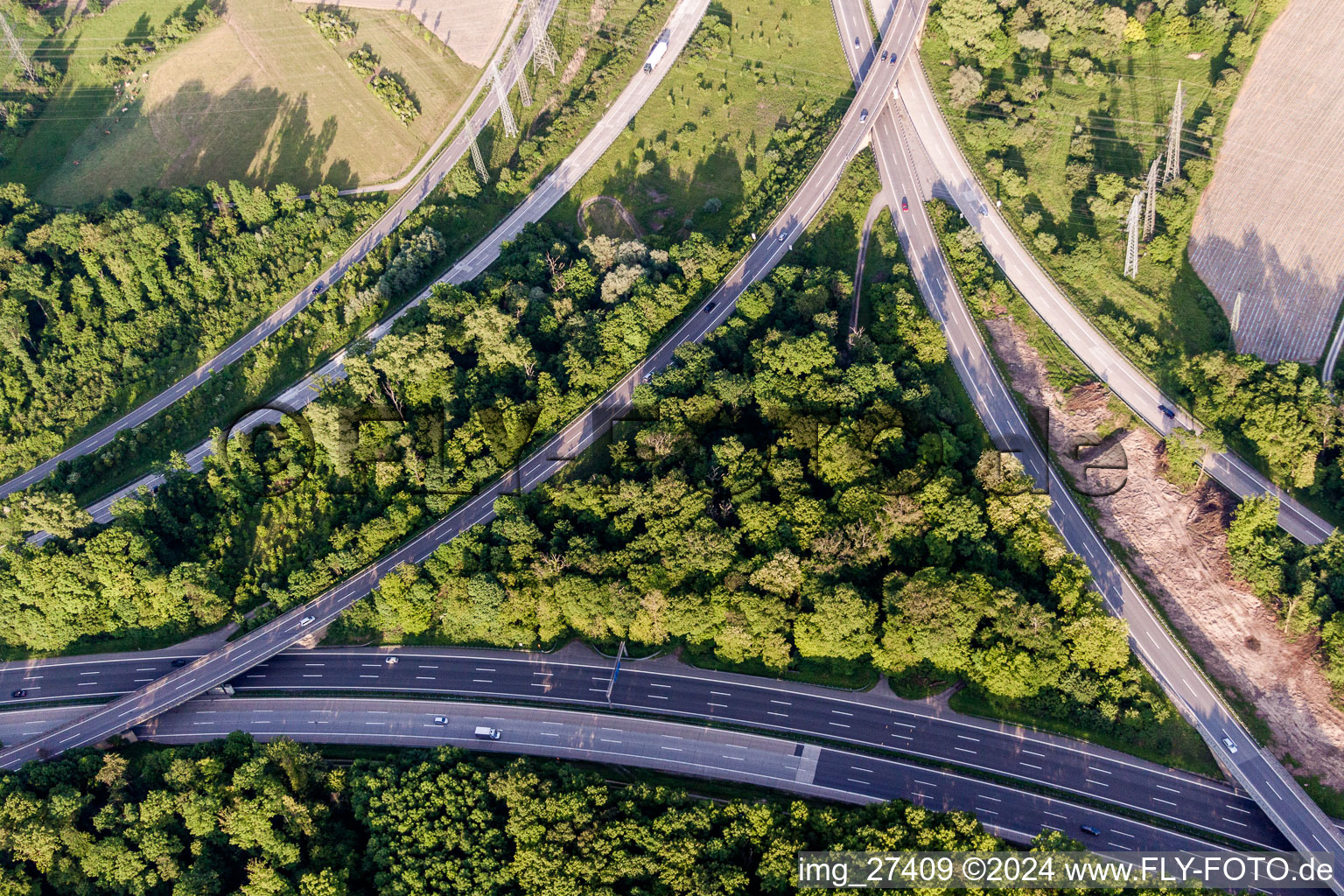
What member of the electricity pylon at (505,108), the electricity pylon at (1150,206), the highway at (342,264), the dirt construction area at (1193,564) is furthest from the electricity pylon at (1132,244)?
the highway at (342,264)

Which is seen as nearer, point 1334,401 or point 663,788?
point 663,788

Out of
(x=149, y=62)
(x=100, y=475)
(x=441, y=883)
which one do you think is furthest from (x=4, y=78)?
(x=441, y=883)

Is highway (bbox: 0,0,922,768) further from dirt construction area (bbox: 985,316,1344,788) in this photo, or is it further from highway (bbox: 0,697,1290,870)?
dirt construction area (bbox: 985,316,1344,788)

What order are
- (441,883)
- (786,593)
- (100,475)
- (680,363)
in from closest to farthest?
(441,883) < (786,593) < (680,363) < (100,475)

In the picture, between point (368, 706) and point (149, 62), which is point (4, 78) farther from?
point (368, 706)

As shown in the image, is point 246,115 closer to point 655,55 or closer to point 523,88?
point 523,88

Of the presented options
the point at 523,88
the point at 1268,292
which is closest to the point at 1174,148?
the point at 1268,292

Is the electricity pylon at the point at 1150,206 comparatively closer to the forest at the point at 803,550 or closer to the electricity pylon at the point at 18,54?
the forest at the point at 803,550
